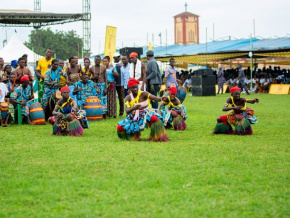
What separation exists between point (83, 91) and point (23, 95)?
1.73 metres

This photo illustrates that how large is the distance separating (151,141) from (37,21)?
29.7m

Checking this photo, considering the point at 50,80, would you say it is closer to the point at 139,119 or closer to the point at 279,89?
the point at 139,119

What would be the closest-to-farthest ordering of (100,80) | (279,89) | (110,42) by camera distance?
(100,80), (110,42), (279,89)

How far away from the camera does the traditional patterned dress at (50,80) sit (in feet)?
52.6

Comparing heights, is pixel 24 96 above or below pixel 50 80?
below

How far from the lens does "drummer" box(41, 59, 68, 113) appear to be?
52.6ft

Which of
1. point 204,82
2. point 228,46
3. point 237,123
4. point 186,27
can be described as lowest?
point 237,123

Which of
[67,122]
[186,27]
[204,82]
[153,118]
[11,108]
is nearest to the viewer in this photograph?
[153,118]

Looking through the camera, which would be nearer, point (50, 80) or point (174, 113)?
point (174, 113)

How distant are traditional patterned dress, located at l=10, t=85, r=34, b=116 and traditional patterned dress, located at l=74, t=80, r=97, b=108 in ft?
4.40

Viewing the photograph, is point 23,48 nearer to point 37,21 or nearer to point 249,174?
point 37,21

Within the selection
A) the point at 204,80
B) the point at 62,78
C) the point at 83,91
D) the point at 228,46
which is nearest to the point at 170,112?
the point at 83,91

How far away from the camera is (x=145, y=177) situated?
7.25 meters

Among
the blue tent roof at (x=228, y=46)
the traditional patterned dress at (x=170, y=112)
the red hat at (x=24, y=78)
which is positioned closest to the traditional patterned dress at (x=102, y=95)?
the red hat at (x=24, y=78)
